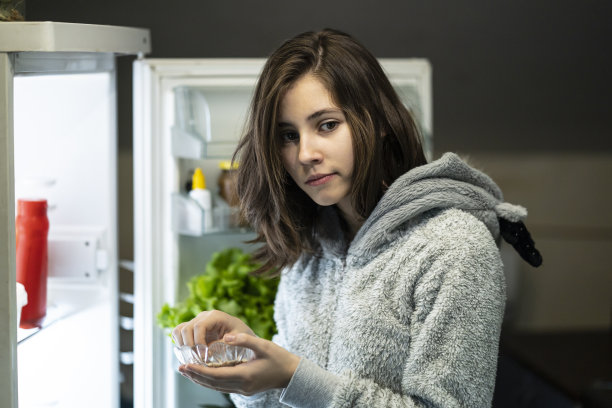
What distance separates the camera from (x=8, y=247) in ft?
3.53

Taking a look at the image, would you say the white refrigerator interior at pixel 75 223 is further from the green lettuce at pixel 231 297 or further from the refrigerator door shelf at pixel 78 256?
the green lettuce at pixel 231 297

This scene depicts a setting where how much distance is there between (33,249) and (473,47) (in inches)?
90.5

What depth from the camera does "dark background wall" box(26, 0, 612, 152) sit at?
297cm

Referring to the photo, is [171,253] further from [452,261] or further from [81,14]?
[81,14]

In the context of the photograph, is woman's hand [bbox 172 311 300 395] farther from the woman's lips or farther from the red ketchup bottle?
the red ketchup bottle

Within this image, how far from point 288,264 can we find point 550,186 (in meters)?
2.41

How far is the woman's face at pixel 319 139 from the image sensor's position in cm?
116

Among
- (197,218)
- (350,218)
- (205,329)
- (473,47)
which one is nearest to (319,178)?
(350,218)

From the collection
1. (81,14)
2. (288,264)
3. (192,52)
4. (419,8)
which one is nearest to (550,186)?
Result: (419,8)

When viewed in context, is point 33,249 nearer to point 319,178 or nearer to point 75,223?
point 75,223

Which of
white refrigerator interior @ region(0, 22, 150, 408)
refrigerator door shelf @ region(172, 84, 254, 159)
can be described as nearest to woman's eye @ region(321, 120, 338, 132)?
white refrigerator interior @ region(0, 22, 150, 408)

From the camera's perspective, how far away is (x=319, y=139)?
3.84 feet

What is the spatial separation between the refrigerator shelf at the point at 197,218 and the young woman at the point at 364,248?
17.3 inches

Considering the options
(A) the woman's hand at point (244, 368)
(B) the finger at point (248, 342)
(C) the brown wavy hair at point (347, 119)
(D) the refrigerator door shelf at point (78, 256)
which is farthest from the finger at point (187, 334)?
(D) the refrigerator door shelf at point (78, 256)
